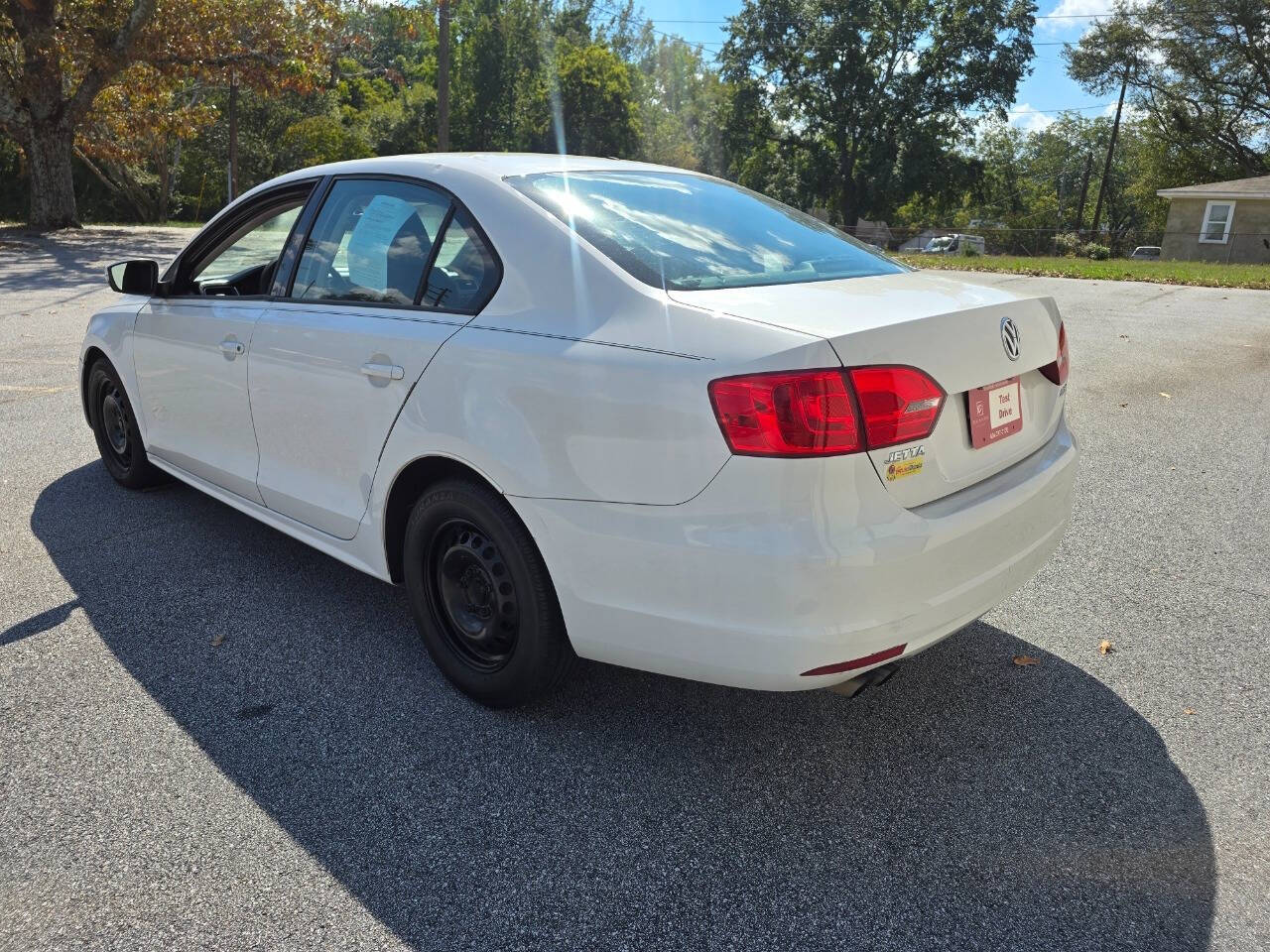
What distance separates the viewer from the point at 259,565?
4.22 meters

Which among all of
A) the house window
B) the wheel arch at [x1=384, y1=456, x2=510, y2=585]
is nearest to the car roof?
the wheel arch at [x1=384, y1=456, x2=510, y2=585]

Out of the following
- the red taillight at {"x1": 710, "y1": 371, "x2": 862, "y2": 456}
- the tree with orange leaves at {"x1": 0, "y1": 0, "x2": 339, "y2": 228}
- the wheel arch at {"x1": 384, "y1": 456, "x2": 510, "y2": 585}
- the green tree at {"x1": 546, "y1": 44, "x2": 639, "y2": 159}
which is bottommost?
the wheel arch at {"x1": 384, "y1": 456, "x2": 510, "y2": 585}

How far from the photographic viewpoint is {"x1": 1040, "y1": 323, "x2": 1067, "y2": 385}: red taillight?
120 inches

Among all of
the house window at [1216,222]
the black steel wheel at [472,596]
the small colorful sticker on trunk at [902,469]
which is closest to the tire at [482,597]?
the black steel wheel at [472,596]

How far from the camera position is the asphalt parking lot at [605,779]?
2211mm

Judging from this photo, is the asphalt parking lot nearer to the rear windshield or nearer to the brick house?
the rear windshield

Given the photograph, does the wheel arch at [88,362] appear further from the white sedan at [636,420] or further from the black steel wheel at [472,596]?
the black steel wheel at [472,596]

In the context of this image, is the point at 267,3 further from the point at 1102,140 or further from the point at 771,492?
the point at 1102,140

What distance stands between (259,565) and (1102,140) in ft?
291

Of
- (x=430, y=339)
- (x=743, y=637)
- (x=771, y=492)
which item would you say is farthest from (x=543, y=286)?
(x=743, y=637)

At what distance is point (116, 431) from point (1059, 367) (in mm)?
4526

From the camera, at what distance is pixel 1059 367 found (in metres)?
3.12

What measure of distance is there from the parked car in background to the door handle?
1374 inches

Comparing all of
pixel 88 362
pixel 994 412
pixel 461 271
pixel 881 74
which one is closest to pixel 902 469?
pixel 994 412
